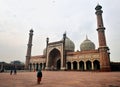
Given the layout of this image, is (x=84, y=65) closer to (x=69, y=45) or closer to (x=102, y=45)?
(x=102, y=45)

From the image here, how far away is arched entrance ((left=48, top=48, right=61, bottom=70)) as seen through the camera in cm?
3822

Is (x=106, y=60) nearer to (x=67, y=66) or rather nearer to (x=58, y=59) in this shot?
(x=67, y=66)

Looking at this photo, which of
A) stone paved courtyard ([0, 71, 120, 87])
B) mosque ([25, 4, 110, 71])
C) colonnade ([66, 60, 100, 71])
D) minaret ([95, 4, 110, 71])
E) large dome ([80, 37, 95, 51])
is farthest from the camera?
large dome ([80, 37, 95, 51])

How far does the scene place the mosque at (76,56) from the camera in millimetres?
27233

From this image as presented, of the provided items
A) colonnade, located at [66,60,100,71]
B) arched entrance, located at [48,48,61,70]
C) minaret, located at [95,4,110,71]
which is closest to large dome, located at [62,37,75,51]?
arched entrance, located at [48,48,61,70]

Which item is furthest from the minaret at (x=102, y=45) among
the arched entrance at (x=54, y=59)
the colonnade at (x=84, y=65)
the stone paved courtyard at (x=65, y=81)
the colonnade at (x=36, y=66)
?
the colonnade at (x=36, y=66)

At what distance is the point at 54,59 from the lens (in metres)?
39.5

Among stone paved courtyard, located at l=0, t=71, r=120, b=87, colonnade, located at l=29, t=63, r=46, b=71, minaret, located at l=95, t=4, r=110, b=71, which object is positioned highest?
minaret, located at l=95, t=4, r=110, b=71

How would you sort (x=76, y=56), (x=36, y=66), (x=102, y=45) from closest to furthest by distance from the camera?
(x=102, y=45) < (x=76, y=56) < (x=36, y=66)

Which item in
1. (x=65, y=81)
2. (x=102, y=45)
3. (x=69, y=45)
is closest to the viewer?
(x=65, y=81)

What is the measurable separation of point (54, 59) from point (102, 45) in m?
16.5

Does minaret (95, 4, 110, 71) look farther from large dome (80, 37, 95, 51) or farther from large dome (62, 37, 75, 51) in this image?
large dome (62, 37, 75, 51)

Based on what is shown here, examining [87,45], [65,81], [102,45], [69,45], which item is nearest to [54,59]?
[69,45]

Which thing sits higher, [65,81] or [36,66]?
[36,66]
